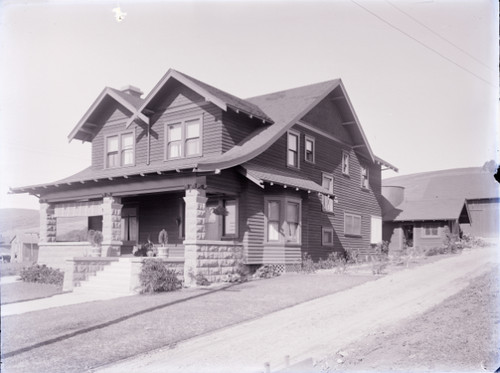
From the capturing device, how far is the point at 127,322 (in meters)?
10.8

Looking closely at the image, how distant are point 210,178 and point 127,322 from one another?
763 cm

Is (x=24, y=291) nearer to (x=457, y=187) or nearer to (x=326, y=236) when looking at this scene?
(x=326, y=236)

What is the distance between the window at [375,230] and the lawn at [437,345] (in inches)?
729

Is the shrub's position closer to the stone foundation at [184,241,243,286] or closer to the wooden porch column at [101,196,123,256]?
the stone foundation at [184,241,243,286]

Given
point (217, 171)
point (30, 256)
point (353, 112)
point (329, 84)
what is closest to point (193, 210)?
point (217, 171)

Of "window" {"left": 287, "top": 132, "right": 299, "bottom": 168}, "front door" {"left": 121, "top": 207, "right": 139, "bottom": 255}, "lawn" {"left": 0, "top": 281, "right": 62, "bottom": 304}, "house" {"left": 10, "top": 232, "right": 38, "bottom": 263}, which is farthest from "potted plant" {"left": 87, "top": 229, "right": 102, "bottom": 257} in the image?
"house" {"left": 10, "top": 232, "right": 38, "bottom": 263}

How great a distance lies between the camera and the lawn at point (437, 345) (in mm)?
7475

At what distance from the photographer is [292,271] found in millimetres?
20547

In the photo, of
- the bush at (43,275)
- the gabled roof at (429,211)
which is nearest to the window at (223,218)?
the bush at (43,275)

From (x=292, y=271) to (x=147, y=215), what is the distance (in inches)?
276

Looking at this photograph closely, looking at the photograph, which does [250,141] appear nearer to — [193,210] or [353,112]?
[193,210]

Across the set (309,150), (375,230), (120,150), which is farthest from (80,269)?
(375,230)

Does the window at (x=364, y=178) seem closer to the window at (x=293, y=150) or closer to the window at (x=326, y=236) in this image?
the window at (x=326, y=236)

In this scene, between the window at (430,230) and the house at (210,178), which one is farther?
the window at (430,230)
